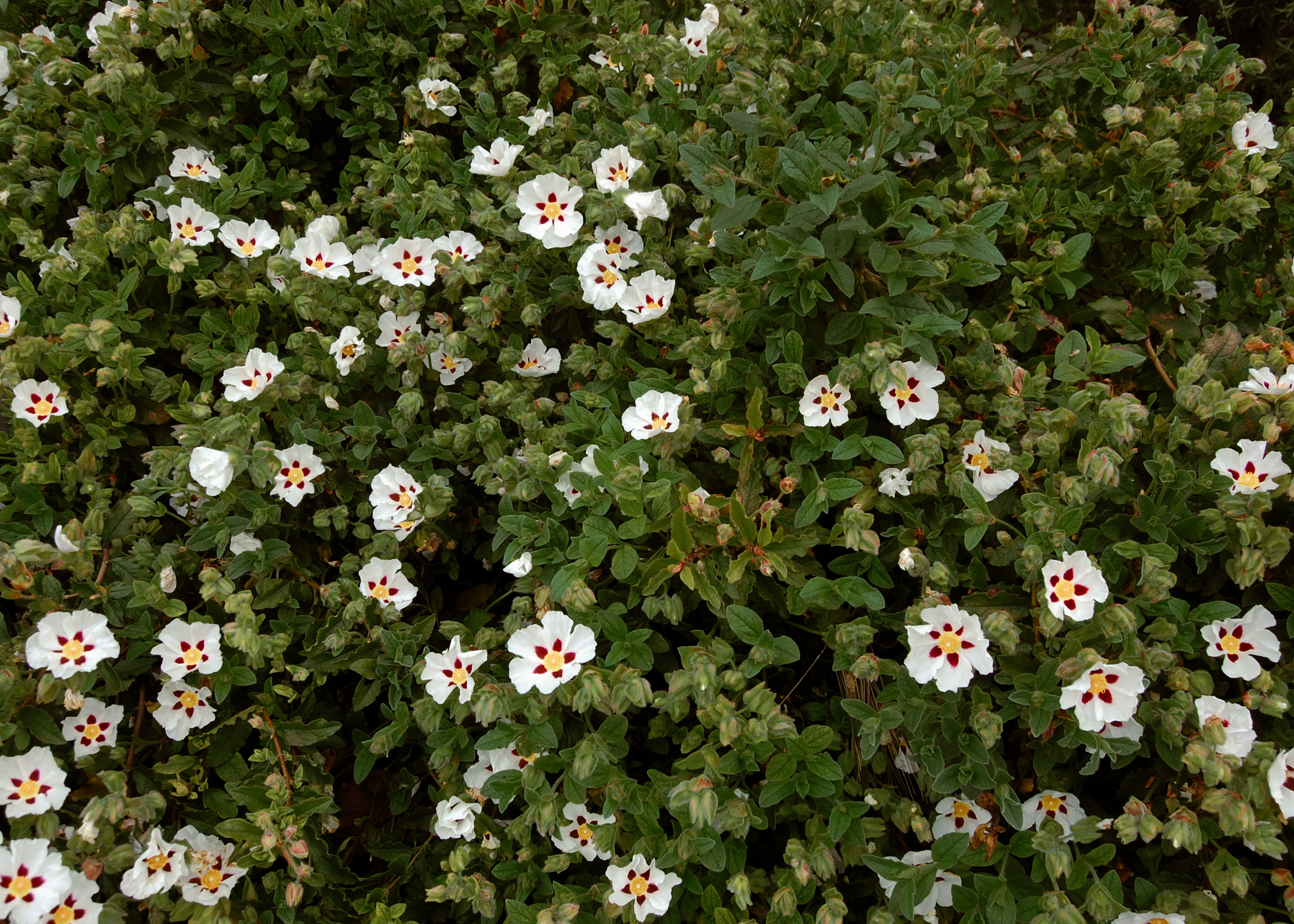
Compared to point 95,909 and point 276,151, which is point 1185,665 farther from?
point 276,151

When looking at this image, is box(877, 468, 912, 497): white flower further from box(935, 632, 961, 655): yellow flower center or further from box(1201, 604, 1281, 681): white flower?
box(1201, 604, 1281, 681): white flower

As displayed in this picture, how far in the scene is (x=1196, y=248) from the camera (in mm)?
2904

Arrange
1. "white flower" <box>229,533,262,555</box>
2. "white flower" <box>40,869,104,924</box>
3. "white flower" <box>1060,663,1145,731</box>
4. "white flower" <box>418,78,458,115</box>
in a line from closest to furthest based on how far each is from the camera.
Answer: "white flower" <box>1060,663,1145,731</box> < "white flower" <box>40,869,104,924</box> < "white flower" <box>229,533,262,555</box> < "white flower" <box>418,78,458,115</box>

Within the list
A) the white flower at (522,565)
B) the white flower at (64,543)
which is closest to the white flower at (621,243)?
the white flower at (522,565)

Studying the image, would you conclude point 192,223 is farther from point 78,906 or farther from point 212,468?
point 78,906

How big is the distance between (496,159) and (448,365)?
0.76 meters

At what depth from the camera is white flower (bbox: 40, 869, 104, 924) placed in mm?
2236

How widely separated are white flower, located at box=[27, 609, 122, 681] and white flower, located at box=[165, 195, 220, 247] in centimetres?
134

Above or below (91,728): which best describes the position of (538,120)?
above

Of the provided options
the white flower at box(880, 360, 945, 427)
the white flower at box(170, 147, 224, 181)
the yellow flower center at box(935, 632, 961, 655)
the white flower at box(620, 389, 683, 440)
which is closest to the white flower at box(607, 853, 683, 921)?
the yellow flower center at box(935, 632, 961, 655)

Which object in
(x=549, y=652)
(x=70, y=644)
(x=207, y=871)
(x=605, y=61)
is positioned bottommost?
(x=207, y=871)

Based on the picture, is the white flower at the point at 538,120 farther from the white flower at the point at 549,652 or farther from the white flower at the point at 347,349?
the white flower at the point at 549,652

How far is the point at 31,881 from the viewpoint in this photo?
7.19 ft

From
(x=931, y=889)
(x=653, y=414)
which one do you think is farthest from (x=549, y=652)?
(x=931, y=889)
